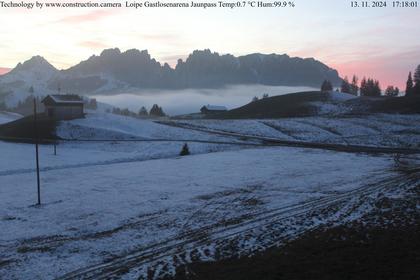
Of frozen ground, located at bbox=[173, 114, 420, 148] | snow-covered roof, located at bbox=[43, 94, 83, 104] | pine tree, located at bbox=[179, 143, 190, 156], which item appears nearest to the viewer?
pine tree, located at bbox=[179, 143, 190, 156]

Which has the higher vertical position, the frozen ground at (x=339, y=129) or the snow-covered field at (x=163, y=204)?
the frozen ground at (x=339, y=129)

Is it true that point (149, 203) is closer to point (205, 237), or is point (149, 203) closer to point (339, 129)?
point (205, 237)

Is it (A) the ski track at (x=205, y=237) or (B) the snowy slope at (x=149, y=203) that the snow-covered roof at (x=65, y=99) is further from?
(A) the ski track at (x=205, y=237)

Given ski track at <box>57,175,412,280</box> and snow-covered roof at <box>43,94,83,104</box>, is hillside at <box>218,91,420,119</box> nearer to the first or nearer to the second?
snow-covered roof at <box>43,94,83,104</box>

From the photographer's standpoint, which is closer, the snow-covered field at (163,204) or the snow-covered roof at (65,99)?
the snow-covered field at (163,204)

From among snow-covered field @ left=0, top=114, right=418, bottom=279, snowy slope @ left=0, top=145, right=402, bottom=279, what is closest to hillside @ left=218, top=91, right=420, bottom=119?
snow-covered field @ left=0, top=114, right=418, bottom=279

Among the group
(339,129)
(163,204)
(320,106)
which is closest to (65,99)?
(339,129)

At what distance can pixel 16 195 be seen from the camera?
38.8 metres

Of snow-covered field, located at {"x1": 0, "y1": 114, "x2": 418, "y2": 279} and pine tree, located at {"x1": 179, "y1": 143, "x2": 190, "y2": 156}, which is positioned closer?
snow-covered field, located at {"x1": 0, "y1": 114, "x2": 418, "y2": 279}

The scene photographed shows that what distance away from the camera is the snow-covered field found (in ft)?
74.0

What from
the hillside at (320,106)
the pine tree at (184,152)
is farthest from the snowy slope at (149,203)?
the hillside at (320,106)

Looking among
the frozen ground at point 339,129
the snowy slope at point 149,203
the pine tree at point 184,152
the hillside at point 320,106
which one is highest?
the hillside at point 320,106

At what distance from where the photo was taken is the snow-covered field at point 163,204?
22.5 m

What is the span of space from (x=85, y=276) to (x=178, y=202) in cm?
1527
